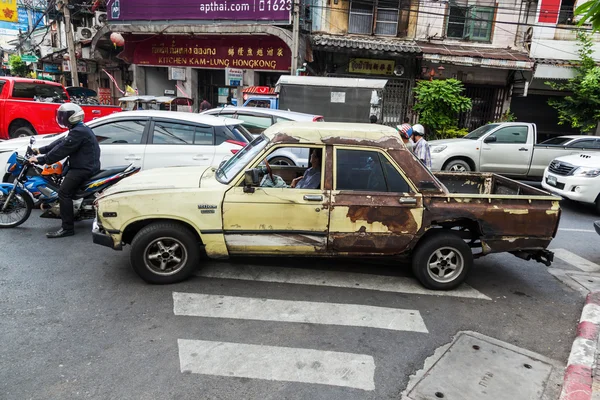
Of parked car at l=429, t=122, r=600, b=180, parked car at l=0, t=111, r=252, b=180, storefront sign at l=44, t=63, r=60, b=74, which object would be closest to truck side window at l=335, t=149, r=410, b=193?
parked car at l=0, t=111, r=252, b=180

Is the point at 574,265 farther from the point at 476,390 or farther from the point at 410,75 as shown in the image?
the point at 410,75

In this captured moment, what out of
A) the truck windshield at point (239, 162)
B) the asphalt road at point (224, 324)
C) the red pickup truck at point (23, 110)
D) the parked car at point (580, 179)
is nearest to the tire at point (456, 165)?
the parked car at point (580, 179)

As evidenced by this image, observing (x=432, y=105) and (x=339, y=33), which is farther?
(x=339, y=33)

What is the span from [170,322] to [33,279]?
1.87 meters

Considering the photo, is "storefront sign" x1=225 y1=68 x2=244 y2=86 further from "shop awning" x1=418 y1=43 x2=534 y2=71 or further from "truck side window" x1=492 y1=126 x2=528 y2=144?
"truck side window" x1=492 y1=126 x2=528 y2=144

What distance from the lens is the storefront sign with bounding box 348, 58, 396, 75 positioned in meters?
17.0

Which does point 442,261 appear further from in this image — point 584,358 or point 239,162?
point 239,162

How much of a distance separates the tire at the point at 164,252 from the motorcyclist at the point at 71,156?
6.55 ft

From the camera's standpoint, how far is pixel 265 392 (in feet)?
9.80

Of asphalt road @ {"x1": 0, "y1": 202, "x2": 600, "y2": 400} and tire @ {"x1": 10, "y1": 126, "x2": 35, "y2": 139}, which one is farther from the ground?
tire @ {"x1": 10, "y1": 126, "x2": 35, "y2": 139}

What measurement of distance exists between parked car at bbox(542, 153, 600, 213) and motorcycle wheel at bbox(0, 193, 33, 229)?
9618mm

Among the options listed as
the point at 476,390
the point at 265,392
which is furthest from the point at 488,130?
the point at 265,392

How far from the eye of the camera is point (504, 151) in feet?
35.3

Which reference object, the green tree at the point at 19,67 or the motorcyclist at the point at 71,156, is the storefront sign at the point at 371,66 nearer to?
the motorcyclist at the point at 71,156
